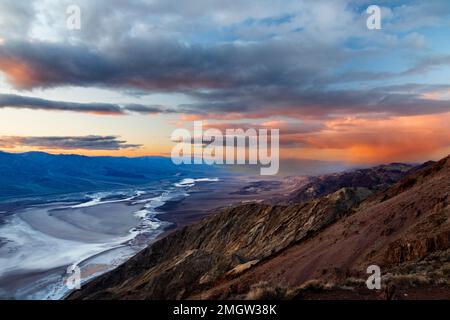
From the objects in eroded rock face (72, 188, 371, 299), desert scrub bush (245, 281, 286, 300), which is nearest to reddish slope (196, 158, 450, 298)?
eroded rock face (72, 188, 371, 299)

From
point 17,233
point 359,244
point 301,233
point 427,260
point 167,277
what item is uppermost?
point 427,260

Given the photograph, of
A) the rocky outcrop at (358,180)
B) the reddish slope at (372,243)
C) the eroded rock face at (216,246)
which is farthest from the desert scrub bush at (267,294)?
the rocky outcrop at (358,180)

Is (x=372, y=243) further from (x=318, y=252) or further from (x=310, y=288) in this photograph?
(x=310, y=288)

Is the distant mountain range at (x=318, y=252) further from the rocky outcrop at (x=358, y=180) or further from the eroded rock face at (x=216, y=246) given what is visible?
the rocky outcrop at (x=358, y=180)

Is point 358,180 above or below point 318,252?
below

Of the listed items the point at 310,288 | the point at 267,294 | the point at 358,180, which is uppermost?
the point at 267,294

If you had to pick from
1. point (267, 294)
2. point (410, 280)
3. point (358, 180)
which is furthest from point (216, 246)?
point (358, 180)

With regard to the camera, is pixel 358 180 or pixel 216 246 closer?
pixel 216 246
